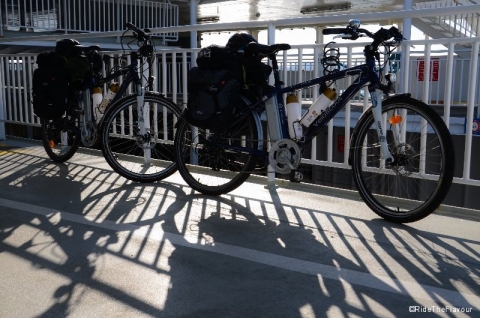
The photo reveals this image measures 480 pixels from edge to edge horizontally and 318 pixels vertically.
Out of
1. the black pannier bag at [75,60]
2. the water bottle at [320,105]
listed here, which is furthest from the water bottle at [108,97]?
the water bottle at [320,105]

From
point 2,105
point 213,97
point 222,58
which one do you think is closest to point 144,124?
point 213,97

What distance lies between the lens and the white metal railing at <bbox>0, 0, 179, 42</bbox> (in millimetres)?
13062

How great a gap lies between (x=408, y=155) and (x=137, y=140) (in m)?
2.32

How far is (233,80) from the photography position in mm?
3525

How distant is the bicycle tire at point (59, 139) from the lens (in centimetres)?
502

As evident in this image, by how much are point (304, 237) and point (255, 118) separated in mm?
1001

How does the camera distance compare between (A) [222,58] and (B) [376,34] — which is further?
(A) [222,58]

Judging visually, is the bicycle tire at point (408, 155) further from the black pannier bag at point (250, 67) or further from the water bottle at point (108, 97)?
the water bottle at point (108, 97)

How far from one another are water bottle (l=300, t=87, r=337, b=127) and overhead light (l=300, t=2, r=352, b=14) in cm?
1318

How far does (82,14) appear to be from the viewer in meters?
14.6

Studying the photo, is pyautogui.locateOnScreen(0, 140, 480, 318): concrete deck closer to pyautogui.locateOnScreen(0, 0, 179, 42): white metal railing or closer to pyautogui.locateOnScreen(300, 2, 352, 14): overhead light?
pyautogui.locateOnScreen(0, 0, 179, 42): white metal railing

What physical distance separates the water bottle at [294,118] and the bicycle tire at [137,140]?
41.1 inches

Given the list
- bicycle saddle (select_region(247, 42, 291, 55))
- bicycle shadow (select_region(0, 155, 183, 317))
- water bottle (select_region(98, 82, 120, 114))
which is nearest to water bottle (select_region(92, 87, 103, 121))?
water bottle (select_region(98, 82, 120, 114))

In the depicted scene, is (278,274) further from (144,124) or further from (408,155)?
(144,124)
